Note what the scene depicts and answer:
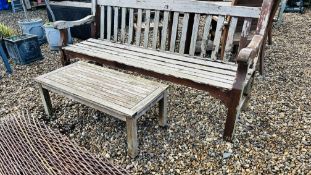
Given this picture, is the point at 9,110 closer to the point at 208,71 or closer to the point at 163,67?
the point at 163,67

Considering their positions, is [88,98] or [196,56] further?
[196,56]

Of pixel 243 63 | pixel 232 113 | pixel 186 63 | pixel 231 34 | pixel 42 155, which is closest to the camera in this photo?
pixel 243 63

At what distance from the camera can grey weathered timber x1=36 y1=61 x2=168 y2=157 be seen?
2170mm

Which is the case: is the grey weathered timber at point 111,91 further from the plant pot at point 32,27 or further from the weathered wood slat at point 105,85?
the plant pot at point 32,27

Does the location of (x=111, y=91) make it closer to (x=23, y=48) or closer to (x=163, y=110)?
(x=163, y=110)

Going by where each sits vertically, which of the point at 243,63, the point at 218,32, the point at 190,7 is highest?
the point at 190,7

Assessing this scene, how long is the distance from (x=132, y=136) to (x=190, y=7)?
1687 millimetres

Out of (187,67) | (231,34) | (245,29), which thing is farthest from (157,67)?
(245,29)

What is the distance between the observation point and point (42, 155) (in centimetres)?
221

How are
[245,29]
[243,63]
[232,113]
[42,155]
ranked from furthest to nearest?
[245,29] < [232,113] < [42,155] < [243,63]

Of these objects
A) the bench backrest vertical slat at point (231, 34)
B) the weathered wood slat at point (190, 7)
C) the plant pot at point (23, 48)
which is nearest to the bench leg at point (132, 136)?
the bench backrest vertical slat at point (231, 34)

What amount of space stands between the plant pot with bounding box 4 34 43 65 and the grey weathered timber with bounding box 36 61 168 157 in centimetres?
184

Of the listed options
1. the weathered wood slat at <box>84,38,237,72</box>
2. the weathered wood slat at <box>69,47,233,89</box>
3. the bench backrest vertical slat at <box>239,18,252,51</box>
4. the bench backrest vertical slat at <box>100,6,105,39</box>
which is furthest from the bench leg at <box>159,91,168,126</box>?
the bench backrest vertical slat at <box>100,6,105,39</box>

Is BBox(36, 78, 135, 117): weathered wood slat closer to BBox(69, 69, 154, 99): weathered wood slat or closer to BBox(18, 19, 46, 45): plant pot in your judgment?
BBox(69, 69, 154, 99): weathered wood slat
